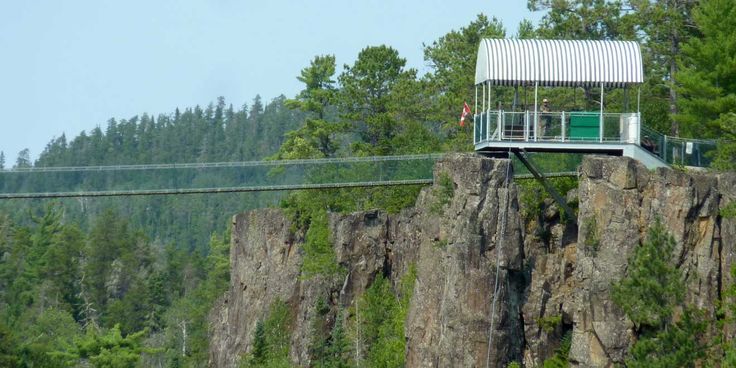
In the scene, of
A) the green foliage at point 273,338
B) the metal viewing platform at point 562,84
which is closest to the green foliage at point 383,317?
the green foliage at point 273,338

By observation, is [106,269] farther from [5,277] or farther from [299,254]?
[299,254]

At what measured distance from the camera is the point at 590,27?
69.6m

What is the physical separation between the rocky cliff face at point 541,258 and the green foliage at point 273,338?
1236 cm

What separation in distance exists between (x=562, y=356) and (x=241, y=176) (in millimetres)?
15054

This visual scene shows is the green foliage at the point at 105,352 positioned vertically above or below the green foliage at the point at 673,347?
below

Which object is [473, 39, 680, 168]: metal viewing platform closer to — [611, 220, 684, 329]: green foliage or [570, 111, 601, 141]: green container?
[570, 111, 601, 141]: green container

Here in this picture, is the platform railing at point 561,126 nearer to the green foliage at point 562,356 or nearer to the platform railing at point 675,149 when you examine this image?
the platform railing at point 675,149

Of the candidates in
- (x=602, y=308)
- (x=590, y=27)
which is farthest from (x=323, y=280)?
(x=602, y=308)

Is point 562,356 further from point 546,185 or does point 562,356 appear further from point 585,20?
point 585,20

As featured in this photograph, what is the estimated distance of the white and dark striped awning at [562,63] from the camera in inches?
2041

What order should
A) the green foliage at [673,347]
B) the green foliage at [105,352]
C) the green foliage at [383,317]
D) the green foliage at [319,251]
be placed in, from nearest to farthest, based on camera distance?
1. the green foliage at [673,347]
2. the green foliage at [383,317]
3. the green foliage at [319,251]
4. the green foliage at [105,352]

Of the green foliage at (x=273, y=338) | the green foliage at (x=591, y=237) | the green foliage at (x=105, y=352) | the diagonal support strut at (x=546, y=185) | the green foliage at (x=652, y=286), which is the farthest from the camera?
the green foliage at (x=105, y=352)

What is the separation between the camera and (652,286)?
46906 mm

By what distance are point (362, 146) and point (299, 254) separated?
4.84m
